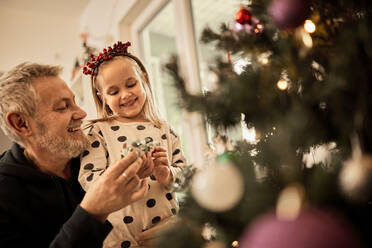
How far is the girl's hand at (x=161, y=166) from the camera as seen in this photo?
99cm

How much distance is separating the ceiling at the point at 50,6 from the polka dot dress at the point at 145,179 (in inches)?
104

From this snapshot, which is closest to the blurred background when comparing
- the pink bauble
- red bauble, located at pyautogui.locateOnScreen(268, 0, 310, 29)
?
red bauble, located at pyautogui.locateOnScreen(268, 0, 310, 29)

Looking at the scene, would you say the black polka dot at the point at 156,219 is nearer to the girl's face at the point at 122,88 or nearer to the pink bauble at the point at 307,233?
the girl's face at the point at 122,88

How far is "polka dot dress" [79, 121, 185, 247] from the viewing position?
1.01 meters

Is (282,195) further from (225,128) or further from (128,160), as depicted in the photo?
(128,160)

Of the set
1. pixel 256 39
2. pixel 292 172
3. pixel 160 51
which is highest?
pixel 160 51

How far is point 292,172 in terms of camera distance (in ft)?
1.24

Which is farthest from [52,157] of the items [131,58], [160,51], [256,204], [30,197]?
[160,51]

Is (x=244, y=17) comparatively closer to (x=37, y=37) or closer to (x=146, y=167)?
(x=146, y=167)

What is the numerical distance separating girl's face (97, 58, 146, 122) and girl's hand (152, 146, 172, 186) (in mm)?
283

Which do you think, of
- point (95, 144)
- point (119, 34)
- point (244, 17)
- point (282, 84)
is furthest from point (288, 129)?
point (119, 34)

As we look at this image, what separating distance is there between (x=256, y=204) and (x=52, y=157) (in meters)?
0.94

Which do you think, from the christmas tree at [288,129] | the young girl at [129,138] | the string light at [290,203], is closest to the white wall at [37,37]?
the young girl at [129,138]

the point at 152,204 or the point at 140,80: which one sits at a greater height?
the point at 140,80
